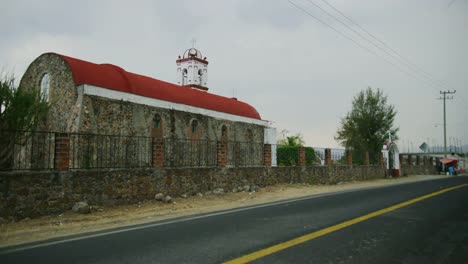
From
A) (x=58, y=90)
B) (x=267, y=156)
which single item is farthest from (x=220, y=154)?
(x=58, y=90)

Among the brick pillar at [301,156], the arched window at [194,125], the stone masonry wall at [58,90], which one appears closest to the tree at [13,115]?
the stone masonry wall at [58,90]

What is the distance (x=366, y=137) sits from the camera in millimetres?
44375

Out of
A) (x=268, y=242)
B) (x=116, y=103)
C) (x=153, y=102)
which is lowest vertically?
(x=268, y=242)

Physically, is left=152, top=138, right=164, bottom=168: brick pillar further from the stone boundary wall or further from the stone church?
the stone church

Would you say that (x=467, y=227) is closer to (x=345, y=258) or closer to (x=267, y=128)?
(x=345, y=258)

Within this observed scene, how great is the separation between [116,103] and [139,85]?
258 cm

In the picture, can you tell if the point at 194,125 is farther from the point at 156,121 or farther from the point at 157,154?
the point at 157,154

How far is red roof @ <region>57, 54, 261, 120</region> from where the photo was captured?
58.0ft

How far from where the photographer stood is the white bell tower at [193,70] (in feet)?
141

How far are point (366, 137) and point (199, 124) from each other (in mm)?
28193

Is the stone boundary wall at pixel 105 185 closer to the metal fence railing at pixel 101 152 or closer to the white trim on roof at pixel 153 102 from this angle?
the metal fence railing at pixel 101 152

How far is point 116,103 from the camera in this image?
18141mm

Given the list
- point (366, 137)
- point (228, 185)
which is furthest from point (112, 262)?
point (366, 137)

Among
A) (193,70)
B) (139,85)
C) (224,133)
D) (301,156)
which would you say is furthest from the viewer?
(193,70)
